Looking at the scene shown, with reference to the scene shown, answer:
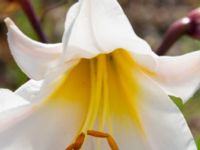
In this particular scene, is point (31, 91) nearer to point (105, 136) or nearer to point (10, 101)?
point (10, 101)

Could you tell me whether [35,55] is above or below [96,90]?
above

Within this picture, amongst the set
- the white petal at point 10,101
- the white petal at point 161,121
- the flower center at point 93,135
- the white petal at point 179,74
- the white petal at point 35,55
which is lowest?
the white petal at point 161,121

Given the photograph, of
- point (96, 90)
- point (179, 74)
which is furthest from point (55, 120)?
point (179, 74)

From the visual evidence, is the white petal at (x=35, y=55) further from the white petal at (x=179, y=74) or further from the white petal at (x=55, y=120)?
the white petal at (x=179, y=74)

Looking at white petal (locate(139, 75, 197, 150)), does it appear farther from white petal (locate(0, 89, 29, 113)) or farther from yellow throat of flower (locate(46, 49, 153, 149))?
white petal (locate(0, 89, 29, 113))

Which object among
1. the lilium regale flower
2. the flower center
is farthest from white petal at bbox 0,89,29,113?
the flower center

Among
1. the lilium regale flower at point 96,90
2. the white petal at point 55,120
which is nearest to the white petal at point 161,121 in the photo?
the lilium regale flower at point 96,90
